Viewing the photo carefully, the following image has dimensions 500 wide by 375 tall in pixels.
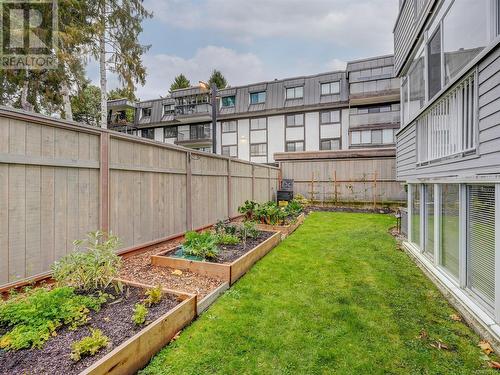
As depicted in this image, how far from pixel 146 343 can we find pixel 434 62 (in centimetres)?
554

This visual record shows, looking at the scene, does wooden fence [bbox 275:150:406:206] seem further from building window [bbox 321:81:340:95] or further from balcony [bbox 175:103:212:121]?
balcony [bbox 175:103:212:121]

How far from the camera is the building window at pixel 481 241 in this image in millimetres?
2426

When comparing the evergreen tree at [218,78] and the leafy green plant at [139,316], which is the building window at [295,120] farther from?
the leafy green plant at [139,316]

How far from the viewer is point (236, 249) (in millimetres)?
4633

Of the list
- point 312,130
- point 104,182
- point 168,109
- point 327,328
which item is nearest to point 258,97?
point 312,130

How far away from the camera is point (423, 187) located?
4445 millimetres

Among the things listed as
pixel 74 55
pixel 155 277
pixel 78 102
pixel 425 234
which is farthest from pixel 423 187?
pixel 78 102

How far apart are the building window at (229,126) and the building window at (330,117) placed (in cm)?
726

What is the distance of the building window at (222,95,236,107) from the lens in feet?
69.3

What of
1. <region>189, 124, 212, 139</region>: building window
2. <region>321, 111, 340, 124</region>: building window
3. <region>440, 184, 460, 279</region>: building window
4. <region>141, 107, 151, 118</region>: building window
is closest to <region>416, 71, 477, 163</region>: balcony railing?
<region>440, 184, 460, 279</region>: building window

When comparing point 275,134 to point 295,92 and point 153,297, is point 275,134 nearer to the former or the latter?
point 295,92

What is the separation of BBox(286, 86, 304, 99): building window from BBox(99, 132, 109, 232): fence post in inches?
690

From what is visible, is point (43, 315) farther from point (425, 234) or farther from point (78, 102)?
point (78, 102)

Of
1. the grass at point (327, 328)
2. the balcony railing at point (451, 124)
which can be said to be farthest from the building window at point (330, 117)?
the grass at point (327, 328)
